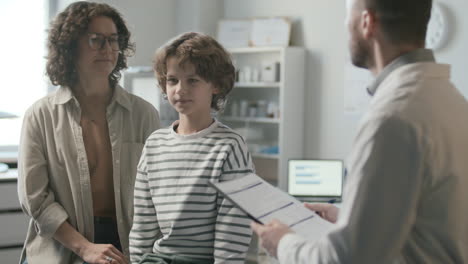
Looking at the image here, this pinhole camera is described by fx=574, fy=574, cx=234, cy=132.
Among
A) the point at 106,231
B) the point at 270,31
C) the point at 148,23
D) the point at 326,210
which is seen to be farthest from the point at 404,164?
the point at 148,23

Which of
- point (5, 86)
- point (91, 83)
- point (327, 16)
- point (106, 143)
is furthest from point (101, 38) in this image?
point (327, 16)

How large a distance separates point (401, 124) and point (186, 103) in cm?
69

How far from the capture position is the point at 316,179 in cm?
418

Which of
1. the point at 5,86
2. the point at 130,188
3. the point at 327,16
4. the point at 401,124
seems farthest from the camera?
the point at 327,16

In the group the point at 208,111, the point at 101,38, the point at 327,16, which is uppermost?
the point at 327,16

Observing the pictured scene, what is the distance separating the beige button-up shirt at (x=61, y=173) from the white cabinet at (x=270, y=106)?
9.49ft

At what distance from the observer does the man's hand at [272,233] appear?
1129 mm

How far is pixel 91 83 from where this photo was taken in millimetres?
1918

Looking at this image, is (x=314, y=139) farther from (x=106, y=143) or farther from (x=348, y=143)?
(x=106, y=143)

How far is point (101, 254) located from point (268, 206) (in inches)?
26.6

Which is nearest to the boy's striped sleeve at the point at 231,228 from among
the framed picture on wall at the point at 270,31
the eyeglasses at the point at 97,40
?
the eyeglasses at the point at 97,40

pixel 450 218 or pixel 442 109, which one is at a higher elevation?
pixel 442 109

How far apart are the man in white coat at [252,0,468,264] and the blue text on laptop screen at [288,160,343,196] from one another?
3.11 metres

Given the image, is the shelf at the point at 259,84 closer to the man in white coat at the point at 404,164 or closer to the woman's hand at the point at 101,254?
the woman's hand at the point at 101,254
